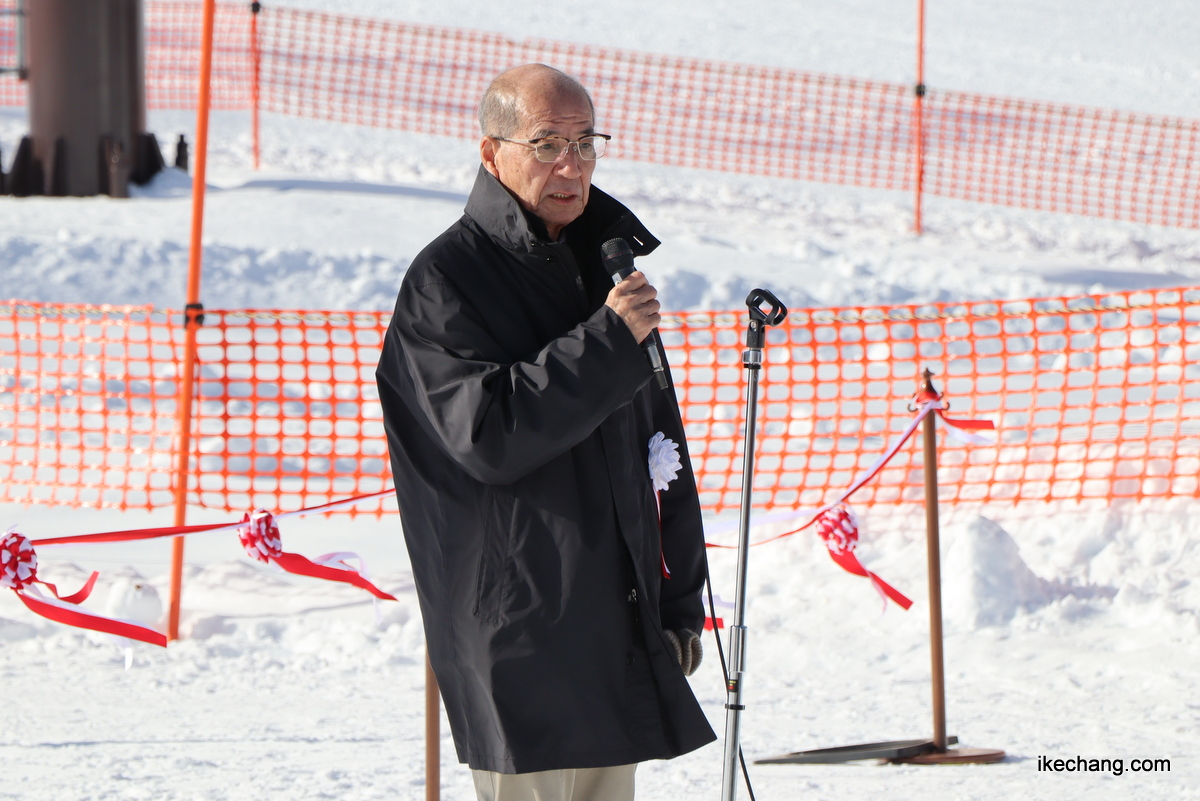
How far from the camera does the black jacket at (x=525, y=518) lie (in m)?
2.31

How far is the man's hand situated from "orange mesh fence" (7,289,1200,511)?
3.23 m

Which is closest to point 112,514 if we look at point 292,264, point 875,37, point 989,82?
point 292,264

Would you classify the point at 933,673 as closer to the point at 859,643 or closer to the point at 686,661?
the point at 859,643

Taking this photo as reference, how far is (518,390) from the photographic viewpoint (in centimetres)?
225

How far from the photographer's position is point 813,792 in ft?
12.6

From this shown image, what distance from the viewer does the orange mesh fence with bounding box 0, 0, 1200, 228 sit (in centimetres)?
1350

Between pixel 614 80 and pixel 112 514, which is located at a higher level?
pixel 614 80

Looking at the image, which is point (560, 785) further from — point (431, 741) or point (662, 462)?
point (431, 741)

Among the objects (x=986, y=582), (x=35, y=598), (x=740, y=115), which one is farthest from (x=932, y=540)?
(x=740, y=115)

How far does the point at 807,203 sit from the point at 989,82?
8564mm

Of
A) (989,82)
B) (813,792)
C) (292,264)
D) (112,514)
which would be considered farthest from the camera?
(989,82)

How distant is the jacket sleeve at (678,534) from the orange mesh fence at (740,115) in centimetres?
1002

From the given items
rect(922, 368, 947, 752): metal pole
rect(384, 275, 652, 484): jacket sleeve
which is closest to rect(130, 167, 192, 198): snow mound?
rect(922, 368, 947, 752): metal pole

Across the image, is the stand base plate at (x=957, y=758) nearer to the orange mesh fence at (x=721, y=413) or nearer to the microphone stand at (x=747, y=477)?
the microphone stand at (x=747, y=477)
